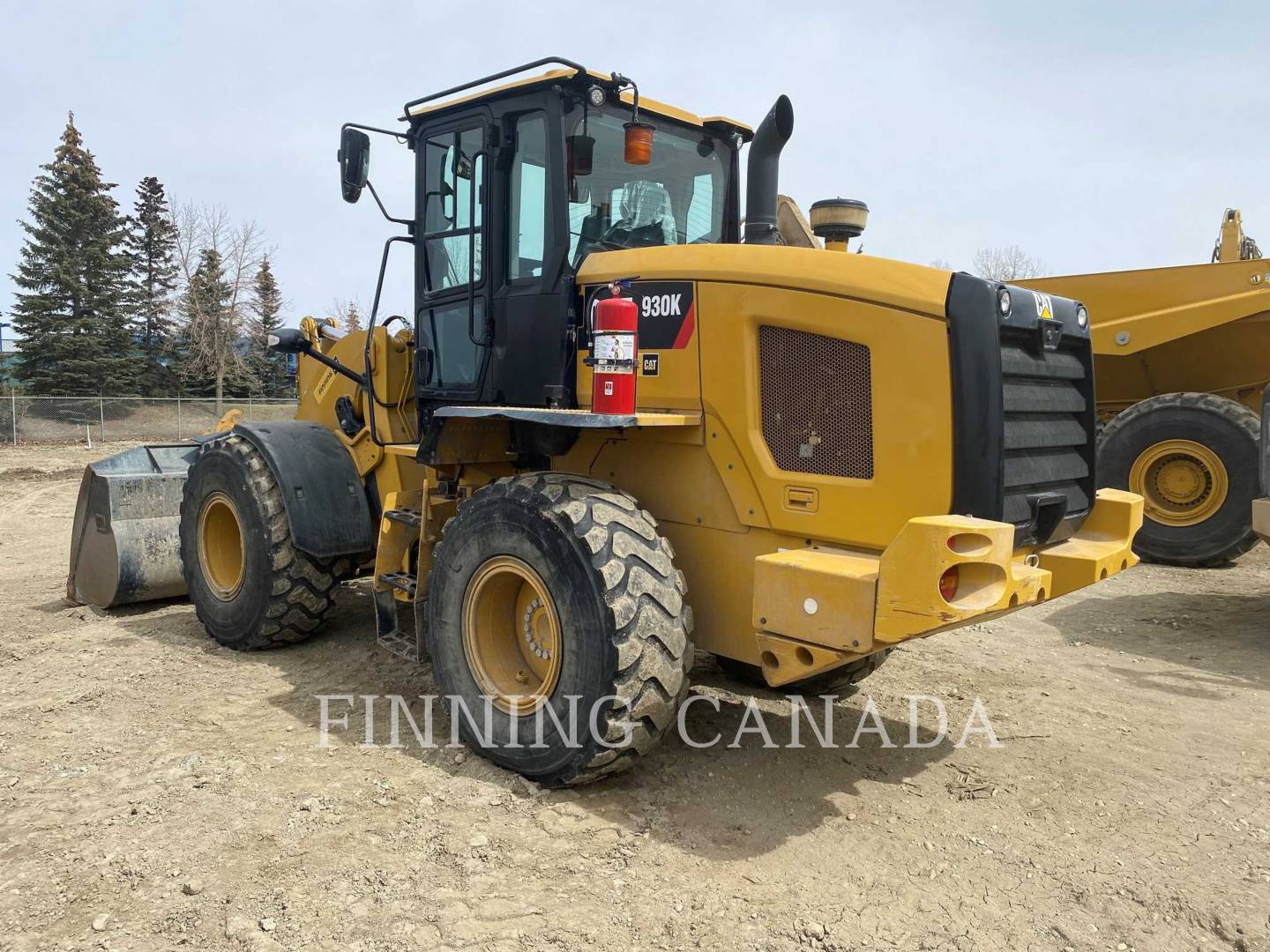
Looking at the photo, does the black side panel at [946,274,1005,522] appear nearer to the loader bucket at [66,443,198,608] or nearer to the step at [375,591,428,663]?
the step at [375,591,428,663]

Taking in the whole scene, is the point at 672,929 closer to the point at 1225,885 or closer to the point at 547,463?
the point at 1225,885

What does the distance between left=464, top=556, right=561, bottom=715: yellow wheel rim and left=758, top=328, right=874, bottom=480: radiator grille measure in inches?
47.4

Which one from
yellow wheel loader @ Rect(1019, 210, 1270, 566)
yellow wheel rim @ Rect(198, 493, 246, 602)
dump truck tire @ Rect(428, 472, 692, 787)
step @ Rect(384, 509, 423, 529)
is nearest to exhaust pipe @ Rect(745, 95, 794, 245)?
dump truck tire @ Rect(428, 472, 692, 787)

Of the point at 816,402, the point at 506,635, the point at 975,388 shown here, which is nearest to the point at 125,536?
the point at 506,635

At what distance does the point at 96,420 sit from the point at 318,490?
21234 mm

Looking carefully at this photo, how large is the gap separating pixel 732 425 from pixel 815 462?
38 centimetres

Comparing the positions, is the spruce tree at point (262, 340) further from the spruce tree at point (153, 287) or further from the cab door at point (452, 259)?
the cab door at point (452, 259)

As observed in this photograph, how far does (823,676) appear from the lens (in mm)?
5016

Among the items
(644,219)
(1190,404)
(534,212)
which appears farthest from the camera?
(1190,404)

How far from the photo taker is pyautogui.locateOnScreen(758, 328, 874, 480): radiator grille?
3660mm

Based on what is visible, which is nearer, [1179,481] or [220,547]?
[220,547]

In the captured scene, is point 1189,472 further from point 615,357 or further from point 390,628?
point 390,628

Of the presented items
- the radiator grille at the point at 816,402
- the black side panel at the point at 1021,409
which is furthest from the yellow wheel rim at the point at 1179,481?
A: the radiator grille at the point at 816,402

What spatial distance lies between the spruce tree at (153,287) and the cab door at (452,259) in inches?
1273
